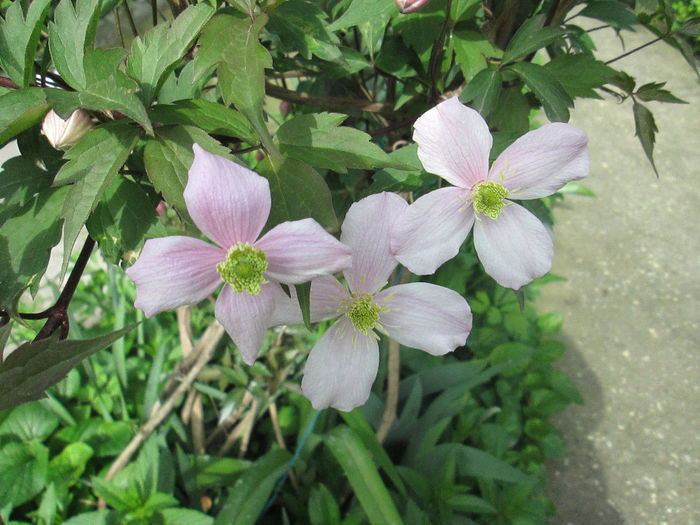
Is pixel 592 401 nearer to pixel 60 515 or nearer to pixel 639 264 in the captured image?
pixel 639 264

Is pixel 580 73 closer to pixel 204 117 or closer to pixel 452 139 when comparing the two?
pixel 452 139

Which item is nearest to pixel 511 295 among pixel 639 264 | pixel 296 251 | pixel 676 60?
pixel 639 264

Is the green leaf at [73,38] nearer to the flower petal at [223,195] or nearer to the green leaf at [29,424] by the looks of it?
the flower petal at [223,195]

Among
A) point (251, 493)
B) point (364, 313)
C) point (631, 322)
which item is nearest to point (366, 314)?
point (364, 313)

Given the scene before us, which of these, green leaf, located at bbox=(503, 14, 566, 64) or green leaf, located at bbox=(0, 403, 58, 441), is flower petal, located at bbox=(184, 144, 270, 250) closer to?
green leaf, located at bbox=(503, 14, 566, 64)

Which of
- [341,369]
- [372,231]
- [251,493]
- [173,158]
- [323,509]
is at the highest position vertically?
[173,158]
